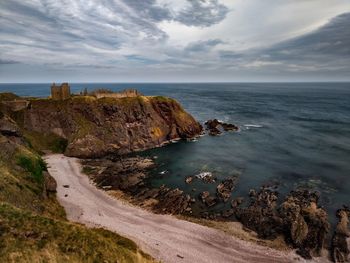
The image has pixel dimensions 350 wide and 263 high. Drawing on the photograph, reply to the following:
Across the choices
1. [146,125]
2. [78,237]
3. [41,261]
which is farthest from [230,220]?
[146,125]

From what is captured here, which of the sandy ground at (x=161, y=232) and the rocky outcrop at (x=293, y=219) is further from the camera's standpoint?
the rocky outcrop at (x=293, y=219)

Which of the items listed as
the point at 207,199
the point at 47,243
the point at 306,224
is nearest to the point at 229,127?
the point at 207,199

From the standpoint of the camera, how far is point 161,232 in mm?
42844

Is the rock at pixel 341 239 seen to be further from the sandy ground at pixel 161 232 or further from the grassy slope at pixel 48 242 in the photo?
the grassy slope at pixel 48 242

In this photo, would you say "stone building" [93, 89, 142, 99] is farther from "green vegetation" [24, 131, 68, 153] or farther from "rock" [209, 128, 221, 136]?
"rock" [209, 128, 221, 136]

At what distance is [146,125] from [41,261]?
241 feet

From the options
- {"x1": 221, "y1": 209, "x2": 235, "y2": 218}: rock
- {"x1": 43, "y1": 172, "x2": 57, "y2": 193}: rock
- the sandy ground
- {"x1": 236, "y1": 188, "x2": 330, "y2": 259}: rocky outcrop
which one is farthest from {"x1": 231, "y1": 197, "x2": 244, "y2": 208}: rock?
{"x1": 43, "y1": 172, "x2": 57, "y2": 193}: rock

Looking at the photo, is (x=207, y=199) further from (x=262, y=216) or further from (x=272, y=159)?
(x=272, y=159)

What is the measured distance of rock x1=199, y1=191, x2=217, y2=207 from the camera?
51.8 meters

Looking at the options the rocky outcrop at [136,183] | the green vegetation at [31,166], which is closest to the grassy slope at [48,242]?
the green vegetation at [31,166]

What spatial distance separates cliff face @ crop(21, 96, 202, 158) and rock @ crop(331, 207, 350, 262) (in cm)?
5832

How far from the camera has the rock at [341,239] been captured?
120 ft

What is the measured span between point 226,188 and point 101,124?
48.4 m

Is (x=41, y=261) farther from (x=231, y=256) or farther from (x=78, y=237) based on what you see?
(x=231, y=256)
